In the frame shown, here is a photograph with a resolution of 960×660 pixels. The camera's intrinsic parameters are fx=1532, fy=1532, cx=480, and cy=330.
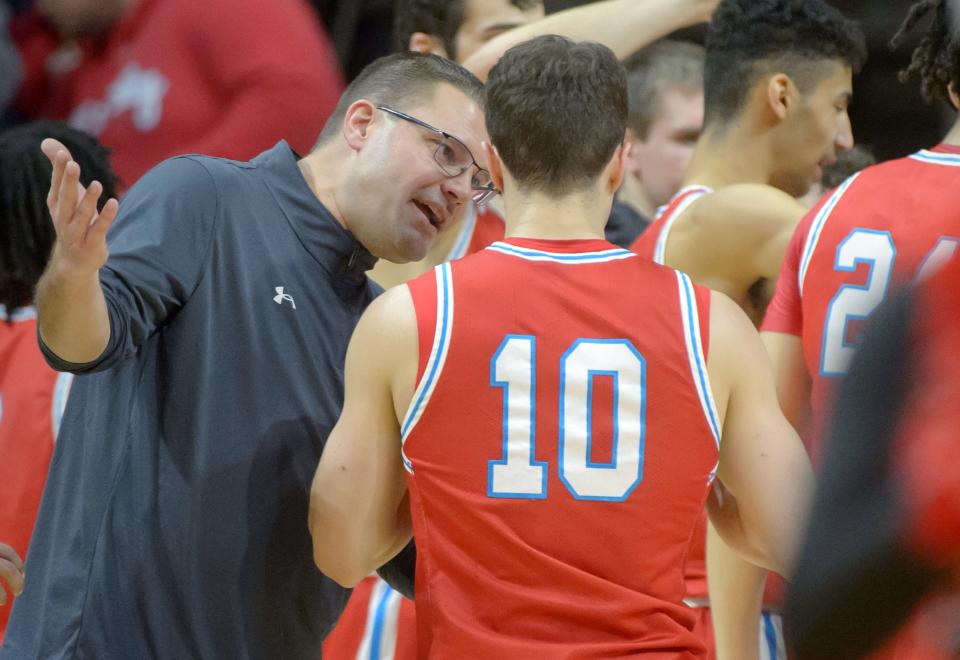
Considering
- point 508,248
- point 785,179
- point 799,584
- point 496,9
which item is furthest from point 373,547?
point 496,9

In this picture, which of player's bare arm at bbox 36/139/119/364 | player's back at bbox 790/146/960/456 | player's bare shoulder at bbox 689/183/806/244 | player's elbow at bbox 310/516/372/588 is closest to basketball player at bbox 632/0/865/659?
player's bare shoulder at bbox 689/183/806/244

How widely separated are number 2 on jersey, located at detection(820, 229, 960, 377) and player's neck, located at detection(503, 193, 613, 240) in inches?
31.6

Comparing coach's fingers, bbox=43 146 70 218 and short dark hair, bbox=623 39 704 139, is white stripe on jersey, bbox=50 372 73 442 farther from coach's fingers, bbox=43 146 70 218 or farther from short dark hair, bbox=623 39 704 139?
short dark hair, bbox=623 39 704 139

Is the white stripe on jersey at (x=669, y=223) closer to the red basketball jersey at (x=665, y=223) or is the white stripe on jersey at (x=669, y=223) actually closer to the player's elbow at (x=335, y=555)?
the red basketball jersey at (x=665, y=223)

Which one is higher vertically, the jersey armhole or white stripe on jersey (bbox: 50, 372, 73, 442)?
the jersey armhole

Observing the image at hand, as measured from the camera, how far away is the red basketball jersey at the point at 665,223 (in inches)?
170

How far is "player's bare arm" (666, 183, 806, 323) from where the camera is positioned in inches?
159

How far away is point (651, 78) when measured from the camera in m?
5.59

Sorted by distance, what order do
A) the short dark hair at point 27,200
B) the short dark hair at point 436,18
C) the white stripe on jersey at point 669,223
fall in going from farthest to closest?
1. the short dark hair at point 436,18
2. the white stripe on jersey at point 669,223
3. the short dark hair at point 27,200

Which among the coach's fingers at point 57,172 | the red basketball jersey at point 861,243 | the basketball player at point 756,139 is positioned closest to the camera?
the coach's fingers at point 57,172

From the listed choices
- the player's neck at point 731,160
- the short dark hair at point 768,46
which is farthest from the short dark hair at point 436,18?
the player's neck at point 731,160

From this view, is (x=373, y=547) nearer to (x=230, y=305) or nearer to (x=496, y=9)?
(x=230, y=305)

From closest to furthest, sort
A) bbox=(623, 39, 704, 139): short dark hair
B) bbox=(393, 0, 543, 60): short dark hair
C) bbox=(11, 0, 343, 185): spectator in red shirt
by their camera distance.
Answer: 1. bbox=(11, 0, 343, 185): spectator in red shirt
2. bbox=(393, 0, 543, 60): short dark hair
3. bbox=(623, 39, 704, 139): short dark hair

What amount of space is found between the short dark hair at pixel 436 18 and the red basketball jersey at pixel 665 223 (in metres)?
0.94
